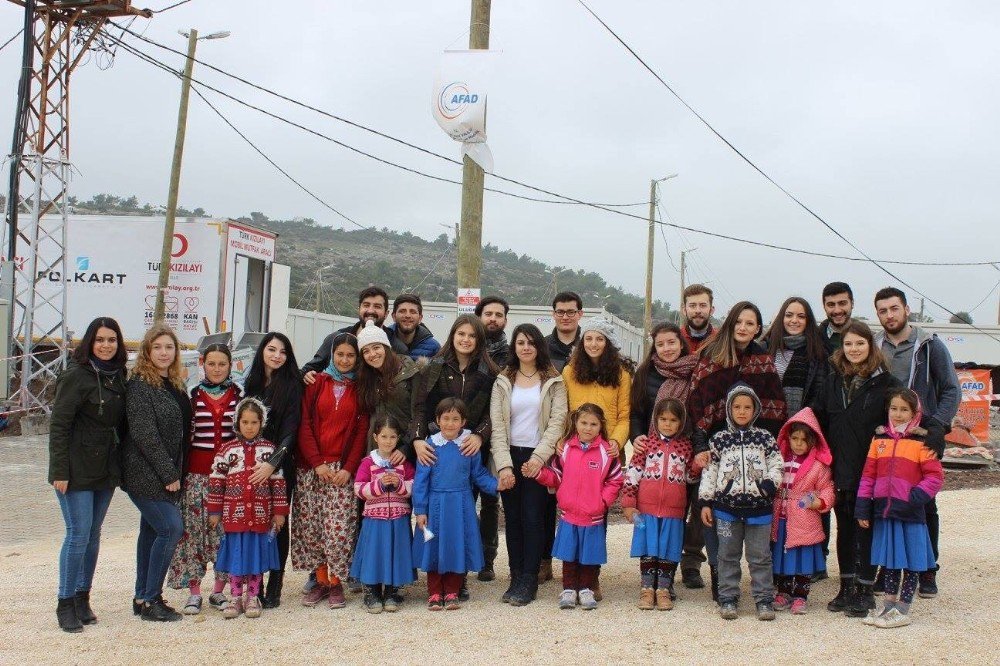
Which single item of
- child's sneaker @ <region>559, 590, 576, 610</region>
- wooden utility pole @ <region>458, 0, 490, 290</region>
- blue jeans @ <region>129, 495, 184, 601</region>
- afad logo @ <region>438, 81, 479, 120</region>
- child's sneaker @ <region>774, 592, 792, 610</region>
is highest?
afad logo @ <region>438, 81, 479, 120</region>

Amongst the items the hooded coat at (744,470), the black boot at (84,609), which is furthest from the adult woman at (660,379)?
the black boot at (84,609)

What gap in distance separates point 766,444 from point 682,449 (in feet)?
1.72

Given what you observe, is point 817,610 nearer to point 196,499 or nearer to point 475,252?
point 196,499

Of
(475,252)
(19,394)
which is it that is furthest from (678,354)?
(19,394)

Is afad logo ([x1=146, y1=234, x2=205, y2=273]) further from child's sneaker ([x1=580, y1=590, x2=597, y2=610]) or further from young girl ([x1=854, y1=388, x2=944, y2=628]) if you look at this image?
young girl ([x1=854, y1=388, x2=944, y2=628])

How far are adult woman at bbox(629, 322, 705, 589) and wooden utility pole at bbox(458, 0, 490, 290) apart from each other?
277 cm

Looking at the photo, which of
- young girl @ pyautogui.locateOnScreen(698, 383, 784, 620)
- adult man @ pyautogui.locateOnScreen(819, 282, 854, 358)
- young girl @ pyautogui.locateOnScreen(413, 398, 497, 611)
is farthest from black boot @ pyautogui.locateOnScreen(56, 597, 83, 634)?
adult man @ pyautogui.locateOnScreen(819, 282, 854, 358)

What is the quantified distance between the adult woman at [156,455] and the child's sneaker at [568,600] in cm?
227

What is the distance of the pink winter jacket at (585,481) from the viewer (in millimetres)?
5488

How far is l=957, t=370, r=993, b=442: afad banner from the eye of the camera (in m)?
15.5

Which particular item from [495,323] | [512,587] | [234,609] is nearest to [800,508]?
[512,587]

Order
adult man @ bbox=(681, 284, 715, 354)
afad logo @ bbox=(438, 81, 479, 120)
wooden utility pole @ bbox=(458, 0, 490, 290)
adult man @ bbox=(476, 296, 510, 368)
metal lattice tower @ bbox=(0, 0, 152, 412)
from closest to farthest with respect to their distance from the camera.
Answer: adult man @ bbox=(681, 284, 715, 354) < adult man @ bbox=(476, 296, 510, 368) < afad logo @ bbox=(438, 81, 479, 120) < wooden utility pole @ bbox=(458, 0, 490, 290) < metal lattice tower @ bbox=(0, 0, 152, 412)

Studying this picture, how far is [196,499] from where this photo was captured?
5402 mm

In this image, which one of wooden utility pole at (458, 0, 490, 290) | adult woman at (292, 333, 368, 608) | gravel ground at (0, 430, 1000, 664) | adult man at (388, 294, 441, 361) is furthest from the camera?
wooden utility pole at (458, 0, 490, 290)
